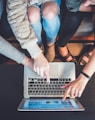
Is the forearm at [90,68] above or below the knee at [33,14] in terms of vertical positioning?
below

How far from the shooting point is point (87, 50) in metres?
1.84

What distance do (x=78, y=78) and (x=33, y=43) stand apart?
0.96 ft

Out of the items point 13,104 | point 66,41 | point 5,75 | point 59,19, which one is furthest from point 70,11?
point 13,104

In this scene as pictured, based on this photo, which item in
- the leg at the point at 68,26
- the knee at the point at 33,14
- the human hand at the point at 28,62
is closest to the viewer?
the human hand at the point at 28,62

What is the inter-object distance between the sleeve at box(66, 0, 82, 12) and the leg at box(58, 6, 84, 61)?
44 mm

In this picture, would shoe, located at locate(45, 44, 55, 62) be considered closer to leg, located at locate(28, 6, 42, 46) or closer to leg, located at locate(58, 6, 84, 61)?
leg, located at locate(58, 6, 84, 61)

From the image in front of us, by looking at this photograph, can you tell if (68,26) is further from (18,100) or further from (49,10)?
(18,100)

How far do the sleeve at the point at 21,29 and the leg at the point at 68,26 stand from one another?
1.42 feet

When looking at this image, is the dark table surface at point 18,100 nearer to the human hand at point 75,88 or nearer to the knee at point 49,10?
the human hand at point 75,88

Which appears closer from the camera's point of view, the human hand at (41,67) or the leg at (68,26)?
the human hand at (41,67)

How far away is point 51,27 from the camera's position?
1.50 metres

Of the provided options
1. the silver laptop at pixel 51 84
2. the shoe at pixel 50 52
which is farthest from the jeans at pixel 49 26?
the silver laptop at pixel 51 84

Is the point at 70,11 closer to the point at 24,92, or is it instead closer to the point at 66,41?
the point at 66,41

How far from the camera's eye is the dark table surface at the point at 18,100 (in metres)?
0.83
